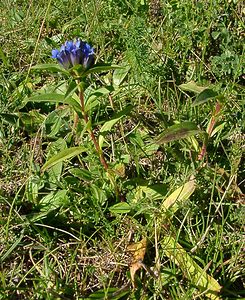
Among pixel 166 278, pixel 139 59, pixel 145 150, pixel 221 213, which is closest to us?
pixel 166 278

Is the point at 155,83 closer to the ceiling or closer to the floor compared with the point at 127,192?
closer to the ceiling

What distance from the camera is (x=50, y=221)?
1.61m

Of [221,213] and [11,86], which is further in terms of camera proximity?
[11,86]

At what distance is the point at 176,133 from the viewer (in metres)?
1.56

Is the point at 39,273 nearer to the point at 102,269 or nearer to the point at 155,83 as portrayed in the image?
the point at 102,269

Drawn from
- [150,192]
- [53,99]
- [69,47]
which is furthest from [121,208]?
[69,47]

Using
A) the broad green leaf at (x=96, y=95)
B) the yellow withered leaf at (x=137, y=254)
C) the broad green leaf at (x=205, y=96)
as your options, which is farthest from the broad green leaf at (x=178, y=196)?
the broad green leaf at (x=96, y=95)

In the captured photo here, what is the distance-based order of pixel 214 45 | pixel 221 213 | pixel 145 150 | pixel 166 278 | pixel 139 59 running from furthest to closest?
pixel 214 45 → pixel 139 59 → pixel 145 150 → pixel 221 213 → pixel 166 278

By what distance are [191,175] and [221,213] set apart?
0.13 metres

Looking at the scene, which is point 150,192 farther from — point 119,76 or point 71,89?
point 119,76

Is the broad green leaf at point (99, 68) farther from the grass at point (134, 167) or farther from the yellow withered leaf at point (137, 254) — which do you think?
the yellow withered leaf at point (137, 254)

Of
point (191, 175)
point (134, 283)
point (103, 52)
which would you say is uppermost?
point (103, 52)

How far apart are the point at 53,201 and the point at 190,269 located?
422mm

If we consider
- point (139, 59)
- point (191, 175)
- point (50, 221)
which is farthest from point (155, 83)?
point (50, 221)
